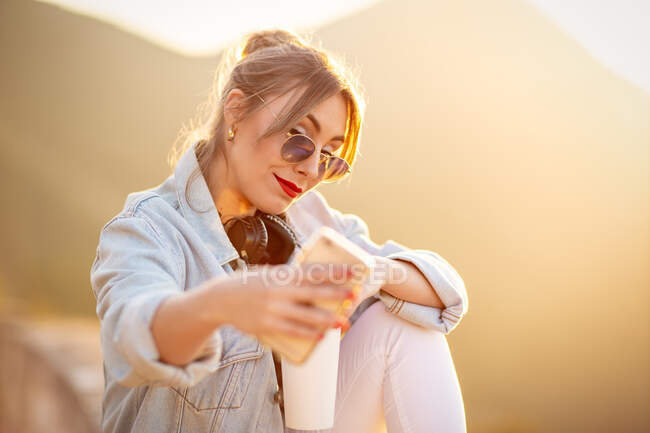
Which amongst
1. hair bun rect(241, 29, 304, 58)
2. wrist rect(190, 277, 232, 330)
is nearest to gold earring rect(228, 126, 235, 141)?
hair bun rect(241, 29, 304, 58)

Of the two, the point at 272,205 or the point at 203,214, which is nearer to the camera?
the point at 203,214

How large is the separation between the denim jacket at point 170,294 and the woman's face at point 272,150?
141mm

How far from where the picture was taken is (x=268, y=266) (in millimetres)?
1500

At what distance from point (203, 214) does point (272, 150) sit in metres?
0.30

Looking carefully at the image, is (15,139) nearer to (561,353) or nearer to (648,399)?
(561,353)

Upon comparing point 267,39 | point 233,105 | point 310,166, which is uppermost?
point 267,39

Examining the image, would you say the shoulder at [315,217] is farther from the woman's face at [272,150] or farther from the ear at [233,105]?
the ear at [233,105]

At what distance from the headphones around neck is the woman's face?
0.26 feet

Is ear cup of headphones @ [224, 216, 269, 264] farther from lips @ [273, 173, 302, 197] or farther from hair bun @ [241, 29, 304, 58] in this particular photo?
hair bun @ [241, 29, 304, 58]

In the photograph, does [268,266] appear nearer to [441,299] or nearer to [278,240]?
[278,240]

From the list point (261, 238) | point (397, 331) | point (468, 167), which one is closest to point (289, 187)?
point (261, 238)

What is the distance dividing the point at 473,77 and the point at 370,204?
1871mm

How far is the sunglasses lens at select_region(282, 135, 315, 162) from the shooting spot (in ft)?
5.31

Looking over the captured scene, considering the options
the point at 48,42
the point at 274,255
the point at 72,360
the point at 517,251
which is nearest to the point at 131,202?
the point at 274,255
